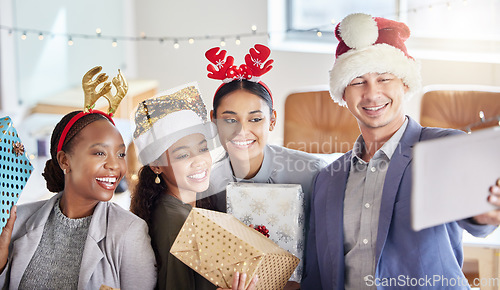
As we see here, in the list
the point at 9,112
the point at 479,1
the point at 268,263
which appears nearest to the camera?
the point at 268,263

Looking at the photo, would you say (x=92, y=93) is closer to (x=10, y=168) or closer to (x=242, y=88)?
(x=10, y=168)

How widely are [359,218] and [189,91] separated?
586mm

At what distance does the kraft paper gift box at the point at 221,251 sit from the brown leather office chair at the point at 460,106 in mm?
1465

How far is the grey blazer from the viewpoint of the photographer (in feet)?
4.77

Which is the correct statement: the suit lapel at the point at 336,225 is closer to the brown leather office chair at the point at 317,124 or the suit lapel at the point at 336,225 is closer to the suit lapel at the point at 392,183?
the suit lapel at the point at 392,183

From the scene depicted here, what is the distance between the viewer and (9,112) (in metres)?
3.42

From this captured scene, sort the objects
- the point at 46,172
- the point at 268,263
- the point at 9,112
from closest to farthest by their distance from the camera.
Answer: the point at 268,263 < the point at 46,172 < the point at 9,112

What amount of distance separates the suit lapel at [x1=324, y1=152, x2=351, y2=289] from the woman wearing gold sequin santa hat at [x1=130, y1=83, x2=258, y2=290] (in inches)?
13.3

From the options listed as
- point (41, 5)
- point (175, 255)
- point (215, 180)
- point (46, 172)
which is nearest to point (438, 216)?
point (175, 255)

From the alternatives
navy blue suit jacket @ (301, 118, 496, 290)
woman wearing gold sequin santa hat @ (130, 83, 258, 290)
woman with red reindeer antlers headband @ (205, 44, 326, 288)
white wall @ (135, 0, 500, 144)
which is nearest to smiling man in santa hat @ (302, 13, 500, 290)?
navy blue suit jacket @ (301, 118, 496, 290)

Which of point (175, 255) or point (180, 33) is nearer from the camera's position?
point (175, 255)

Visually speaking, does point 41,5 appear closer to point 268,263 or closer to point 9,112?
point 9,112

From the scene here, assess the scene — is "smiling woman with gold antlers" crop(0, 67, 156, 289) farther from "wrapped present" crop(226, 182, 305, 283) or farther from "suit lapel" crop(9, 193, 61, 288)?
"wrapped present" crop(226, 182, 305, 283)

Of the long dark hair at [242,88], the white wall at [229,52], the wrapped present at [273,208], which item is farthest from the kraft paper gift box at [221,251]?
the white wall at [229,52]
